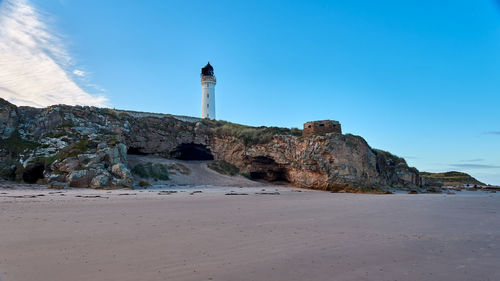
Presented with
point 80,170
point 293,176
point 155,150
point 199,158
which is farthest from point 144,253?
point 199,158

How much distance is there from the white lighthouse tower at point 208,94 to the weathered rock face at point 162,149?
15214 millimetres

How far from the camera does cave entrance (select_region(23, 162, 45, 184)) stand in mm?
17188

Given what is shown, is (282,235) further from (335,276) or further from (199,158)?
(199,158)

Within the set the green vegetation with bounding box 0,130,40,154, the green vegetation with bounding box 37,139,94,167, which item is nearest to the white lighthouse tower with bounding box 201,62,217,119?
the green vegetation with bounding box 0,130,40,154

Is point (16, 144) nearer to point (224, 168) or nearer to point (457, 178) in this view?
point (224, 168)

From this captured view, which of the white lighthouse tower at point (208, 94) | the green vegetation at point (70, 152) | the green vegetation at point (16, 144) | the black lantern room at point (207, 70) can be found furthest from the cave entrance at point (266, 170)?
the black lantern room at point (207, 70)

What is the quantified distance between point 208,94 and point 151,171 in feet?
83.5

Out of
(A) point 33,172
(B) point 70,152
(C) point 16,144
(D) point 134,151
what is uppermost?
(D) point 134,151

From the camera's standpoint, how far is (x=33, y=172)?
17531mm

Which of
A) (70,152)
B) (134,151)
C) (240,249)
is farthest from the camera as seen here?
(134,151)

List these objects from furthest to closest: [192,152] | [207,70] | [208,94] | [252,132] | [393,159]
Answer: [207,70]
[208,94]
[393,159]
[192,152]
[252,132]

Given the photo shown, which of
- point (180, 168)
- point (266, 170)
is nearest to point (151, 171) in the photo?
point (180, 168)

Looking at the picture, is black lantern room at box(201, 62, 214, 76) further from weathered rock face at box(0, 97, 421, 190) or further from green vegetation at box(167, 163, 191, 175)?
green vegetation at box(167, 163, 191, 175)

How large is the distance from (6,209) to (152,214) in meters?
3.43
